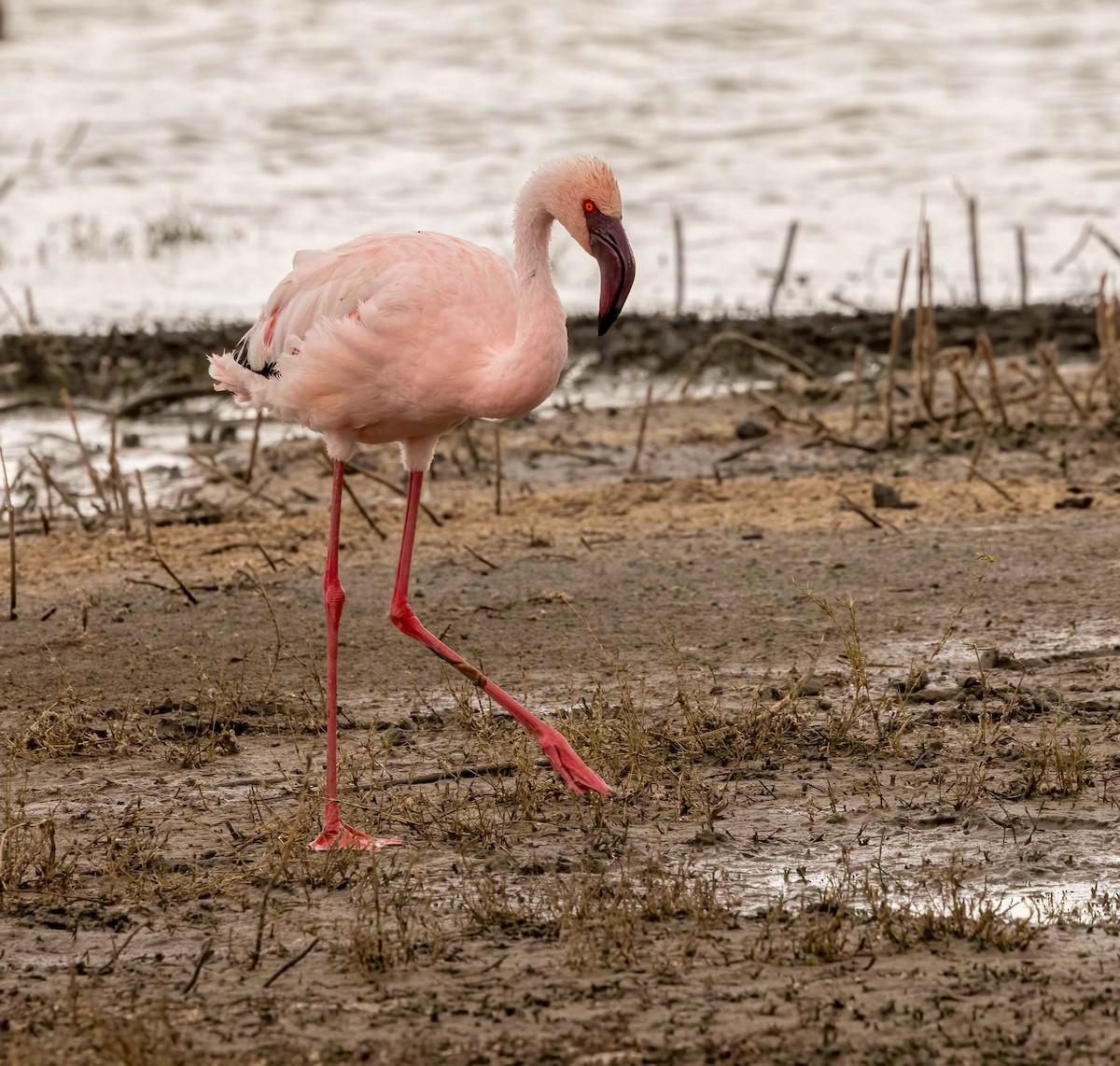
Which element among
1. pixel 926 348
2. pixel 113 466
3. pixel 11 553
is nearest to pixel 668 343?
pixel 926 348

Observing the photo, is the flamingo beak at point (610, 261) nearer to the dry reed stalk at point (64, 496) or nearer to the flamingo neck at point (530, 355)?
the flamingo neck at point (530, 355)

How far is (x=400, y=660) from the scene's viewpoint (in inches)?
267

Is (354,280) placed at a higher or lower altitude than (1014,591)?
higher

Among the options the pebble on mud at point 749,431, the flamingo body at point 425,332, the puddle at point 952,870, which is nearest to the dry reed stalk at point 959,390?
the pebble on mud at point 749,431

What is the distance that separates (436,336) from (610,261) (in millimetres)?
566

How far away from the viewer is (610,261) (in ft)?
17.9

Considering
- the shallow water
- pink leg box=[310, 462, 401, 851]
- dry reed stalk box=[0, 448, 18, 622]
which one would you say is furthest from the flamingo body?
A: the shallow water

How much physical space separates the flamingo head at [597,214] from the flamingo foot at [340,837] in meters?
1.58

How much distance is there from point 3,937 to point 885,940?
6.88 feet

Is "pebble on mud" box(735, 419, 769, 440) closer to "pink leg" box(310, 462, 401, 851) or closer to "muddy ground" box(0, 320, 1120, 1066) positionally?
"muddy ground" box(0, 320, 1120, 1066)

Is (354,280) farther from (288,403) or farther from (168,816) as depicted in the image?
(168,816)

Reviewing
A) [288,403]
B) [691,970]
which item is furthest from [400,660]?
[691,970]

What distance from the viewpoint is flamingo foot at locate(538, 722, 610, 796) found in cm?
535

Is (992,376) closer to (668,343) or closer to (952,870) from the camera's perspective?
(668,343)
